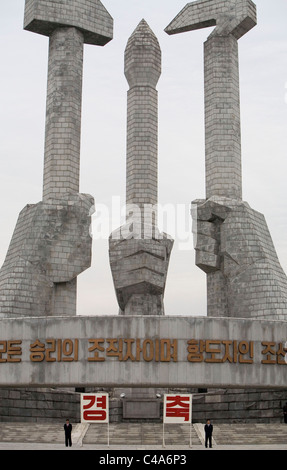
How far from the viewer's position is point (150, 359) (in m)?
29.7

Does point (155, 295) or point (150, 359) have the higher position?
point (155, 295)

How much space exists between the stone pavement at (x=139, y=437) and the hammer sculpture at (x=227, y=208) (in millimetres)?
9663

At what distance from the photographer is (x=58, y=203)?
42.6m

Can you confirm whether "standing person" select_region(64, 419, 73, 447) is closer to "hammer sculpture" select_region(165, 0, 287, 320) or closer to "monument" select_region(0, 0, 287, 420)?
"monument" select_region(0, 0, 287, 420)

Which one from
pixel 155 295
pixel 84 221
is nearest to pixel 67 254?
pixel 84 221

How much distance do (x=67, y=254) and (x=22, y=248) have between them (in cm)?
244

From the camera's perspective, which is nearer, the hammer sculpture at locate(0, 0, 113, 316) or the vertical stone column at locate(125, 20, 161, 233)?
the hammer sculpture at locate(0, 0, 113, 316)

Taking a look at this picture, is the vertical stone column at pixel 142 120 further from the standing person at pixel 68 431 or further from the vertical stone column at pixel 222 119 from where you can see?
the standing person at pixel 68 431

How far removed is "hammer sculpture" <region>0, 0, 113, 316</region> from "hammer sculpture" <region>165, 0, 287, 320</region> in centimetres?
631

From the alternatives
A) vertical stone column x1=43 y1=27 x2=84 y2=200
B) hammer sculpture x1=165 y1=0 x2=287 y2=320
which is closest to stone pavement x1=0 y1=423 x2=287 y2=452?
hammer sculpture x1=165 y1=0 x2=287 y2=320

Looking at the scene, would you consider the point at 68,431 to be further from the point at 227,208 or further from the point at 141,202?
the point at 227,208

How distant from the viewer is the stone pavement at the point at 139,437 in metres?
27.4

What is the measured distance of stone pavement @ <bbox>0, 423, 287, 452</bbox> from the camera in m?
27.4
